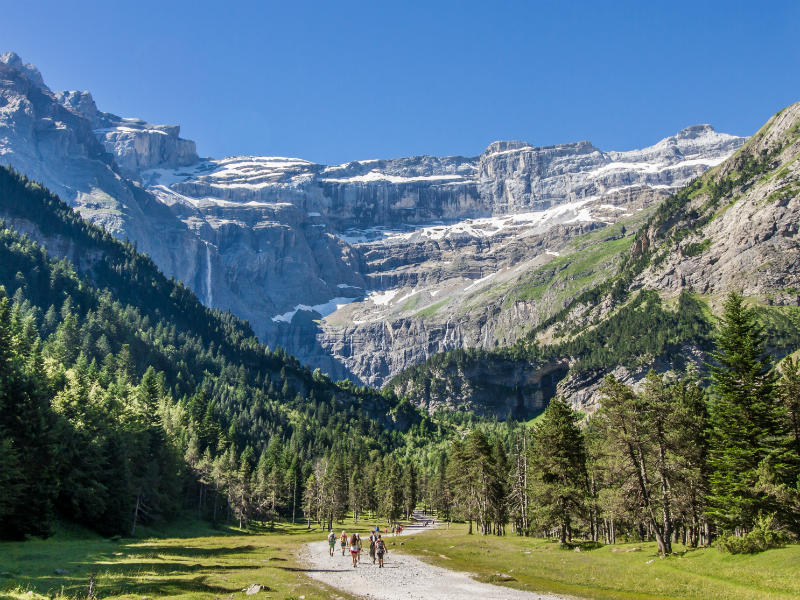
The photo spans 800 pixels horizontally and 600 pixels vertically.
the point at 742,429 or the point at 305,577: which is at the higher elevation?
the point at 742,429

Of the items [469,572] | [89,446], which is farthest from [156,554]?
[469,572]

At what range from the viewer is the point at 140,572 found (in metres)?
30.4

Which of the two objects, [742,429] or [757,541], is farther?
[742,429]

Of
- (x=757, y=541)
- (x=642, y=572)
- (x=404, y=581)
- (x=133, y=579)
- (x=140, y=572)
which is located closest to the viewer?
(x=133, y=579)

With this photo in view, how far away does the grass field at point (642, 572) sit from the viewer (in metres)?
27.7

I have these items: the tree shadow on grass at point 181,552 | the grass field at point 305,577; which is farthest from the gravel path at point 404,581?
the tree shadow on grass at point 181,552

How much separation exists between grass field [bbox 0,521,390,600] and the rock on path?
5.93 feet

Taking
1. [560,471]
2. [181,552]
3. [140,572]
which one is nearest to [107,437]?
[181,552]

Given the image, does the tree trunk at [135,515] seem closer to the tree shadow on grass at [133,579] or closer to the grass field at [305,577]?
the grass field at [305,577]

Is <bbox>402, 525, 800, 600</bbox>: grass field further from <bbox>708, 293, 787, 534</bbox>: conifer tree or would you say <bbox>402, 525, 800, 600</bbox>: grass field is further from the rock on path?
<bbox>708, 293, 787, 534</bbox>: conifer tree

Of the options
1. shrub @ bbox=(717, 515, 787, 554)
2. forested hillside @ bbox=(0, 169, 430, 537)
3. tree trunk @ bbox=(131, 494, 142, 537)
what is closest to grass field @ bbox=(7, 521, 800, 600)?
shrub @ bbox=(717, 515, 787, 554)

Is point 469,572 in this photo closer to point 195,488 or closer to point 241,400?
point 195,488

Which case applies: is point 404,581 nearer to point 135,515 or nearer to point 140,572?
point 140,572

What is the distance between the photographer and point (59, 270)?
648 feet
